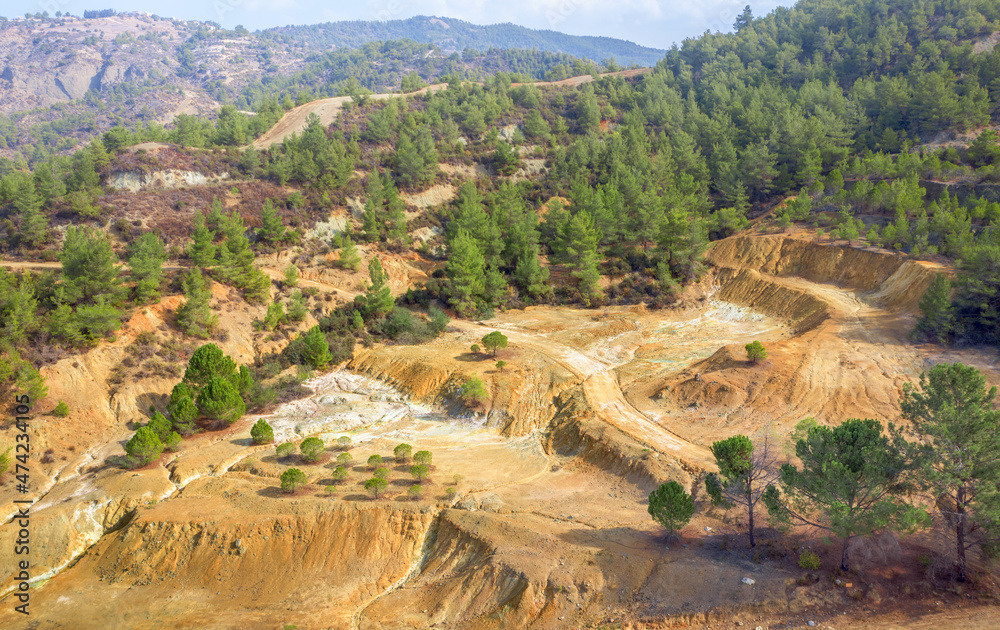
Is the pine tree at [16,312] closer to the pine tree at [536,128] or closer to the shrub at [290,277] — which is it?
the shrub at [290,277]

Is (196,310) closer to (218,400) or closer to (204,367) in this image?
(204,367)

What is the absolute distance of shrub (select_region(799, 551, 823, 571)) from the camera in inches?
709

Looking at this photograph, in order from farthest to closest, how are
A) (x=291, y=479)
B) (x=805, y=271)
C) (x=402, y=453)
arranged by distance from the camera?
(x=805, y=271), (x=402, y=453), (x=291, y=479)

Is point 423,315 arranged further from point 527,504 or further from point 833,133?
point 833,133

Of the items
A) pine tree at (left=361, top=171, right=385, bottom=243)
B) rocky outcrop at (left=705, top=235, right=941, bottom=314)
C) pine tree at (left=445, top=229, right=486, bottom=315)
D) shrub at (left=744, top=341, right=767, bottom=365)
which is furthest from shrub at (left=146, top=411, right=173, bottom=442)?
rocky outcrop at (left=705, top=235, right=941, bottom=314)

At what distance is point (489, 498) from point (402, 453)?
667 cm

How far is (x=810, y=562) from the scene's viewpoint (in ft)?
59.3

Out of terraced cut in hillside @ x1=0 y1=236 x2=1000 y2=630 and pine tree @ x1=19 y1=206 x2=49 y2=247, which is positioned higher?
pine tree @ x1=19 y1=206 x2=49 y2=247

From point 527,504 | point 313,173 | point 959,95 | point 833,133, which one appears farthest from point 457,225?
point 959,95

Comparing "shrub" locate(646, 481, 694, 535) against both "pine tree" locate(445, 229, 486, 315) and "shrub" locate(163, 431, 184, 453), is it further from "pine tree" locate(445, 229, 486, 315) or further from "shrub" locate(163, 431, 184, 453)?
"pine tree" locate(445, 229, 486, 315)

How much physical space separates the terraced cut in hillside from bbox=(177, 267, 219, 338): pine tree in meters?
9.74

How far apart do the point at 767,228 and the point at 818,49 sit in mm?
70565

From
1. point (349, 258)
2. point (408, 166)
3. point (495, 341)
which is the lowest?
point (495, 341)

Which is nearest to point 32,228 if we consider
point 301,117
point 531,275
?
point 531,275
